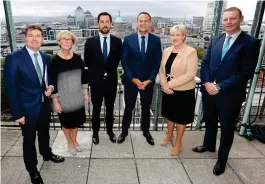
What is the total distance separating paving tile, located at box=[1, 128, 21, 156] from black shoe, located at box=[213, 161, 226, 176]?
11.3ft

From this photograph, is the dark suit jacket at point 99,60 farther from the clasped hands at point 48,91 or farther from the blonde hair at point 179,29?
the blonde hair at point 179,29

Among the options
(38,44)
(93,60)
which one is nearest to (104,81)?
(93,60)

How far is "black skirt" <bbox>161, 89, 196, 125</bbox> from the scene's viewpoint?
10.7ft

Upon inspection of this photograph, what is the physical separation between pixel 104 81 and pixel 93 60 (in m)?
0.39

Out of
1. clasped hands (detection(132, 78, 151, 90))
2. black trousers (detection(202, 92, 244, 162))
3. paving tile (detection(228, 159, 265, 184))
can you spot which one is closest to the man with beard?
clasped hands (detection(132, 78, 151, 90))

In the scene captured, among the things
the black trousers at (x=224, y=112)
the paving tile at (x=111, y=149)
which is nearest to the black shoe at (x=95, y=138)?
the paving tile at (x=111, y=149)

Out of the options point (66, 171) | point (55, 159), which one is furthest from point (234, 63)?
point (55, 159)

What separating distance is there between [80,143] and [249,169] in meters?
2.92

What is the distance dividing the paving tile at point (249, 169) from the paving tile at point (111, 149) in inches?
67.3

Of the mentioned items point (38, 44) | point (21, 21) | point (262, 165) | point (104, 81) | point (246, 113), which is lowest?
point (262, 165)

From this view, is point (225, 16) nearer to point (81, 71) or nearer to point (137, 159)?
point (81, 71)

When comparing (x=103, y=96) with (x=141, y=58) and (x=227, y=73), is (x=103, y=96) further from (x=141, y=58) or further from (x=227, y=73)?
(x=227, y=73)

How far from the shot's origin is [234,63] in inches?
110

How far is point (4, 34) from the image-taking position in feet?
12.3
